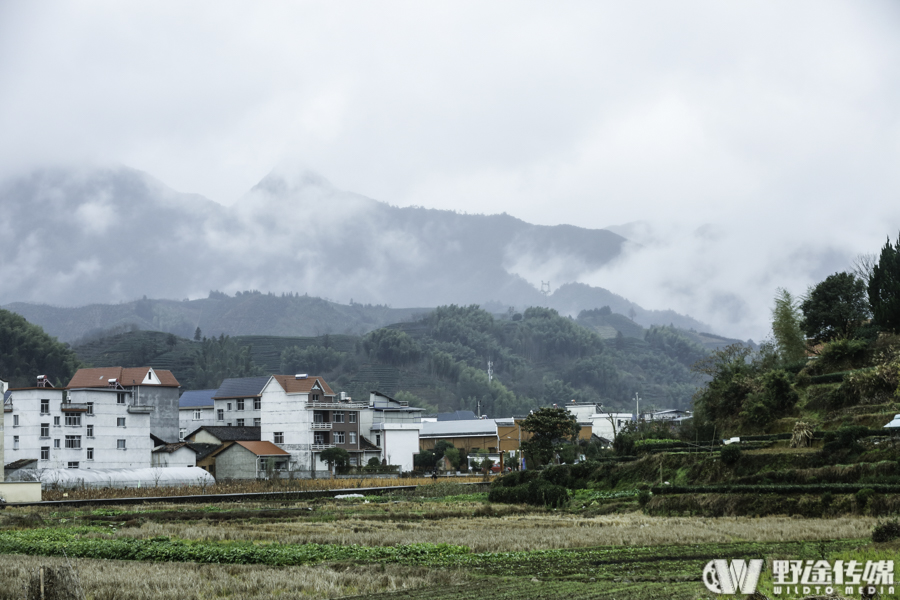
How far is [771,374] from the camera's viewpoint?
46469 millimetres

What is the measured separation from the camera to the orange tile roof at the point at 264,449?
7544 centimetres

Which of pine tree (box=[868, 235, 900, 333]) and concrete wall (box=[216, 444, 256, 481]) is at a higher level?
pine tree (box=[868, 235, 900, 333])

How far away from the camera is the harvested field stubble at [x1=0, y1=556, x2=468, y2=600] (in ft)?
51.3

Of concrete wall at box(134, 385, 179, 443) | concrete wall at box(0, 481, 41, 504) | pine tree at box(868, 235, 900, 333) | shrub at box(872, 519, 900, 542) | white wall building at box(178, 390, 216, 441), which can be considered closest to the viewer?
shrub at box(872, 519, 900, 542)

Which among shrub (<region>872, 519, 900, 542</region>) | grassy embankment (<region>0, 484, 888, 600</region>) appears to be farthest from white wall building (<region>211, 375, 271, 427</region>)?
shrub (<region>872, 519, 900, 542</region>)

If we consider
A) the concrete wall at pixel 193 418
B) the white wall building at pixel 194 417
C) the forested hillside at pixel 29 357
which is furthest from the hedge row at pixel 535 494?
the forested hillside at pixel 29 357

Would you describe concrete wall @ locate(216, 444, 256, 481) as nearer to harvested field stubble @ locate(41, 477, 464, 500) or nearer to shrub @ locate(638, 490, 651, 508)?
harvested field stubble @ locate(41, 477, 464, 500)

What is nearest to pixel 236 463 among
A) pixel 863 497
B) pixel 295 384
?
pixel 295 384

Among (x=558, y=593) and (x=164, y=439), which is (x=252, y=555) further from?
(x=164, y=439)

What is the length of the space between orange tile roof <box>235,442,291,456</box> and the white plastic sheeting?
9.34 metres

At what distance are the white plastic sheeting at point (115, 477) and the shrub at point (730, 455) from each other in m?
37.7

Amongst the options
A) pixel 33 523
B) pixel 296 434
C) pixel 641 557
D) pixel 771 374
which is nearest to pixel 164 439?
pixel 296 434

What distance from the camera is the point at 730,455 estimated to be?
3859 cm

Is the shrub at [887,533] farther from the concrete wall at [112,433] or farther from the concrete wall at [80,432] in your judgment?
the concrete wall at [112,433]
